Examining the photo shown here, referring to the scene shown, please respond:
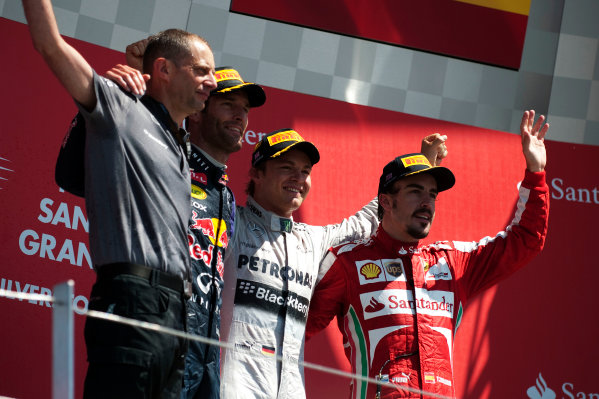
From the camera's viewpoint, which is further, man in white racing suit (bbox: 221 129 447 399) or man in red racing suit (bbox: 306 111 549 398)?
man in red racing suit (bbox: 306 111 549 398)

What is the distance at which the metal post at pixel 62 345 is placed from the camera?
50.9 inches

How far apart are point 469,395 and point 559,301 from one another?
2.18 feet

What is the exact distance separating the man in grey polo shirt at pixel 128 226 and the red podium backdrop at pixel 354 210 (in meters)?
1.59

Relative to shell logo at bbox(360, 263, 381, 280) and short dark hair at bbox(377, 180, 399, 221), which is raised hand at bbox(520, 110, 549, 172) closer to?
short dark hair at bbox(377, 180, 399, 221)

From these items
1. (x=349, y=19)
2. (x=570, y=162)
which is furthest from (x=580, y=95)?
(x=349, y=19)

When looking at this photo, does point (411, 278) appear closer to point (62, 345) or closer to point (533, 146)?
point (533, 146)

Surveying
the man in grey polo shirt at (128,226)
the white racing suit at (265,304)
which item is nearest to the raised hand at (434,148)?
the white racing suit at (265,304)

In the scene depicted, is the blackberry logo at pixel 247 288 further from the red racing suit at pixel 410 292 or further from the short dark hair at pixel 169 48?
the short dark hair at pixel 169 48

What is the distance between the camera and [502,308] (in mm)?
3822

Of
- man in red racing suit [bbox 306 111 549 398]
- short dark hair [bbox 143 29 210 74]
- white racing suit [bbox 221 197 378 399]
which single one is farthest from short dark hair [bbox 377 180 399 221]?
short dark hair [bbox 143 29 210 74]

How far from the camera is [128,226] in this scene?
1856mm

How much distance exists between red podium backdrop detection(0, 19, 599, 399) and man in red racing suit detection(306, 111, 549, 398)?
2.64 feet

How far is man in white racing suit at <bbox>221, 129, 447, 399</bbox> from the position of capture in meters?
2.50

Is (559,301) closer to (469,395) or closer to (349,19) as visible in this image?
(469,395)
